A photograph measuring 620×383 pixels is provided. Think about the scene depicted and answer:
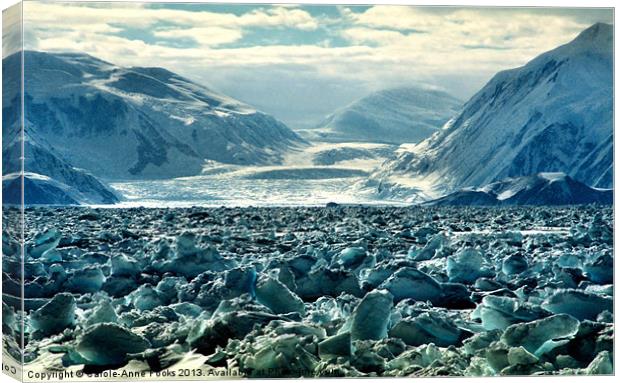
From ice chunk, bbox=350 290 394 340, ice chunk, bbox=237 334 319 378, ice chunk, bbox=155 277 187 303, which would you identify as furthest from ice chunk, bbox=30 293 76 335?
ice chunk, bbox=350 290 394 340

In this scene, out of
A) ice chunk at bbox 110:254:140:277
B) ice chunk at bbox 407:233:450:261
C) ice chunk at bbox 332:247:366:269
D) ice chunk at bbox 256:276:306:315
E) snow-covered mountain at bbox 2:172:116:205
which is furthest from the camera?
ice chunk at bbox 407:233:450:261

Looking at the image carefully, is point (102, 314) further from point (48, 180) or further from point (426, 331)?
point (426, 331)

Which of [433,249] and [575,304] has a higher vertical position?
[433,249]

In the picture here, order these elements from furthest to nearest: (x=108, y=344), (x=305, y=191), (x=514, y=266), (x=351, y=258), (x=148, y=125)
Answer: (x=148, y=125) → (x=305, y=191) → (x=514, y=266) → (x=351, y=258) → (x=108, y=344)

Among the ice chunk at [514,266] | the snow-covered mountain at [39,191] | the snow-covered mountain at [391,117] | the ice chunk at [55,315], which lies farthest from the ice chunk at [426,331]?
the snow-covered mountain at [39,191]

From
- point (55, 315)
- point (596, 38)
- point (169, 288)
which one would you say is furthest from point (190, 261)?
point (596, 38)

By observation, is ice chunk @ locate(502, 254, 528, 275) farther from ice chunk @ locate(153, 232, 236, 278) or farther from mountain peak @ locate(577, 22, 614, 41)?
ice chunk @ locate(153, 232, 236, 278)

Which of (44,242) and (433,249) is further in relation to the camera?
(433,249)
